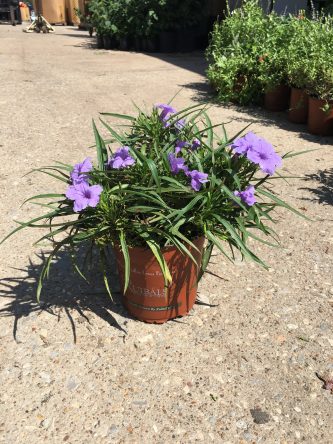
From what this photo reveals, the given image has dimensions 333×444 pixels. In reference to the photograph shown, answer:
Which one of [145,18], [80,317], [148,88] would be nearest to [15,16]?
[145,18]

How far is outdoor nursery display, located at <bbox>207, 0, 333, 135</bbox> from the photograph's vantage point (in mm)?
5023

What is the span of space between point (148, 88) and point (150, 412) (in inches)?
242

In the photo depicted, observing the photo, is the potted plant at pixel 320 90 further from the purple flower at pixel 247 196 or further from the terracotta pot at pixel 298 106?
the purple flower at pixel 247 196

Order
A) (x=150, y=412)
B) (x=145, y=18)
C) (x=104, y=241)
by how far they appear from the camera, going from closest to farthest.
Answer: (x=150, y=412) → (x=104, y=241) → (x=145, y=18)

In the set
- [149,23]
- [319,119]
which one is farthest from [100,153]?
[149,23]

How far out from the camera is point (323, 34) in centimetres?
552

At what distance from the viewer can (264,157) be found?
184 cm

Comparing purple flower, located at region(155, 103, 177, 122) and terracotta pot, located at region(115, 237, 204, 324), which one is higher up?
purple flower, located at region(155, 103, 177, 122)

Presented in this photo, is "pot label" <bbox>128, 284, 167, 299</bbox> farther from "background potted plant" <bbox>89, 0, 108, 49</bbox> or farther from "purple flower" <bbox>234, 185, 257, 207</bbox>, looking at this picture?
"background potted plant" <bbox>89, 0, 108, 49</bbox>

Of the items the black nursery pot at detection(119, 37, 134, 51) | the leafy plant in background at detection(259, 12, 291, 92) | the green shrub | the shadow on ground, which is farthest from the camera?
the black nursery pot at detection(119, 37, 134, 51)

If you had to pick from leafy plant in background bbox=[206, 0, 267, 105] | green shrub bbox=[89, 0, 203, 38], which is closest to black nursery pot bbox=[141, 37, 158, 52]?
green shrub bbox=[89, 0, 203, 38]

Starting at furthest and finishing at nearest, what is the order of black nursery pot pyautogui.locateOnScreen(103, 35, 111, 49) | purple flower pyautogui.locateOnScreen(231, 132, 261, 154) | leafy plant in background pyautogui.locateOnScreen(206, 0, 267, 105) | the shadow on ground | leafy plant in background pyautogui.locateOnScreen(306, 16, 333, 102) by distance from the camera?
black nursery pot pyautogui.locateOnScreen(103, 35, 111, 49), leafy plant in background pyautogui.locateOnScreen(206, 0, 267, 105), leafy plant in background pyautogui.locateOnScreen(306, 16, 333, 102), the shadow on ground, purple flower pyautogui.locateOnScreen(231, 132, 261, 154)

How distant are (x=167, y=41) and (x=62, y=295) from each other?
10510 mm

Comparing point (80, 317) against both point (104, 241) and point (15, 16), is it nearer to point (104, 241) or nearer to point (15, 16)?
point (104, 241)
